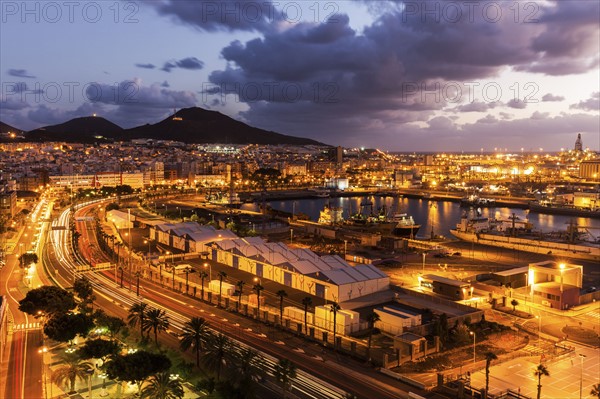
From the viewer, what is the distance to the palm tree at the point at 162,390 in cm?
609

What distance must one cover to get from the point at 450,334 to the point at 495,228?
1742 centimetres

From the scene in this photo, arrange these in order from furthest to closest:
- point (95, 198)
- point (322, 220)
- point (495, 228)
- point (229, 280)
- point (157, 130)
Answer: point (157, 130), point (95, 198), point (322, 220), point (495, 228), point (229, 280)

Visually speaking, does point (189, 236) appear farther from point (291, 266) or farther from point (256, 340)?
point (256, 340)

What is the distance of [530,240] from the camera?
19.2m

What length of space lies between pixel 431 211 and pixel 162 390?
33.2 metres

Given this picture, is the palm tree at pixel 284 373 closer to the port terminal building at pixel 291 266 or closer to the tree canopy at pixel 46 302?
the port terminal building at pixel 291 266

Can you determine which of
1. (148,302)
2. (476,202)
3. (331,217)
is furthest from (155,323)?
(476,202)

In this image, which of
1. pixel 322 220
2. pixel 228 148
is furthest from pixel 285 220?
pixel 228 148

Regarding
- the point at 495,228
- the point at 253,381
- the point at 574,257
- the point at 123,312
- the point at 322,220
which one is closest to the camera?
the point at 253,381

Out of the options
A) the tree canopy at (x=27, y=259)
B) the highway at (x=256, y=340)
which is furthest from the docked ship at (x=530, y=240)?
the tree canopy at (x=27, y=259)

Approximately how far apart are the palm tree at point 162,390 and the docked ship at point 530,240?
15.2m

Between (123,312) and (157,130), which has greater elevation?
(157,130)

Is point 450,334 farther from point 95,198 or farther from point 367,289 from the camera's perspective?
point 95,198

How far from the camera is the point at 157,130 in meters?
122
